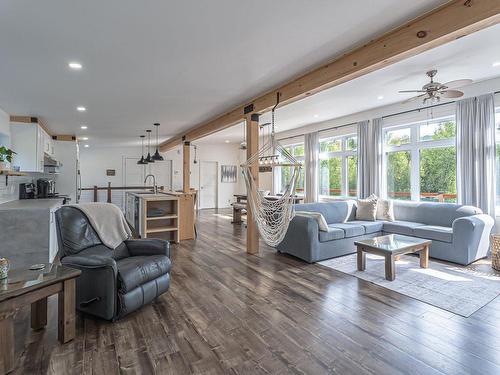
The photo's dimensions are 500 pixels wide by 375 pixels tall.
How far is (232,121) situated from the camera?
5277 mm

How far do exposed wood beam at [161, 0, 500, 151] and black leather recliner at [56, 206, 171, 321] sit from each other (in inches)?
101

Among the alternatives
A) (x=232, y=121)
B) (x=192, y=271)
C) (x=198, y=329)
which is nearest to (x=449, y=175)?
(x=232, y=121)

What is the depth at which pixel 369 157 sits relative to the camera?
6.37 meters

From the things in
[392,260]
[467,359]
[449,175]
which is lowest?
[467,359]

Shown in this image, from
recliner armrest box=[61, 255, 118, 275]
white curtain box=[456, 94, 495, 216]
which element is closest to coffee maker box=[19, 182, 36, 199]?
recliner armrest box=[61, 255, 118, 275]

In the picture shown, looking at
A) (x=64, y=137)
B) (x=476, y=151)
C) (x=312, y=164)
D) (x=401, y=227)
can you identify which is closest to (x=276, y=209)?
(x=401, y=227)

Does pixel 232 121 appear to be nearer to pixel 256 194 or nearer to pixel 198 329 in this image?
pixel 256 194

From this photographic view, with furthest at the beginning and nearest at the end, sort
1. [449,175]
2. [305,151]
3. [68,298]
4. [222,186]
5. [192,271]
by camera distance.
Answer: [222,186], [305,151], [449,175], [192,271], [68,298]

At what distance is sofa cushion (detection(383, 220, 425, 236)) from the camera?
4692mm

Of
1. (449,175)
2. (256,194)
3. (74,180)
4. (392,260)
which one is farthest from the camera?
(74,180)

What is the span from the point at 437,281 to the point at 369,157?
3.54 metres

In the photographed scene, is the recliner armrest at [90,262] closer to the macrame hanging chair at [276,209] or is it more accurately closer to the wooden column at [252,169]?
the macrame hanging chair at [276,209]

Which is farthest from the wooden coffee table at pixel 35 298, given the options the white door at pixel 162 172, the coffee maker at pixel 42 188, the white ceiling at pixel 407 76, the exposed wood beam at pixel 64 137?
the white door at pixel 162 172

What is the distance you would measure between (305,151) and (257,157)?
4263 mm
